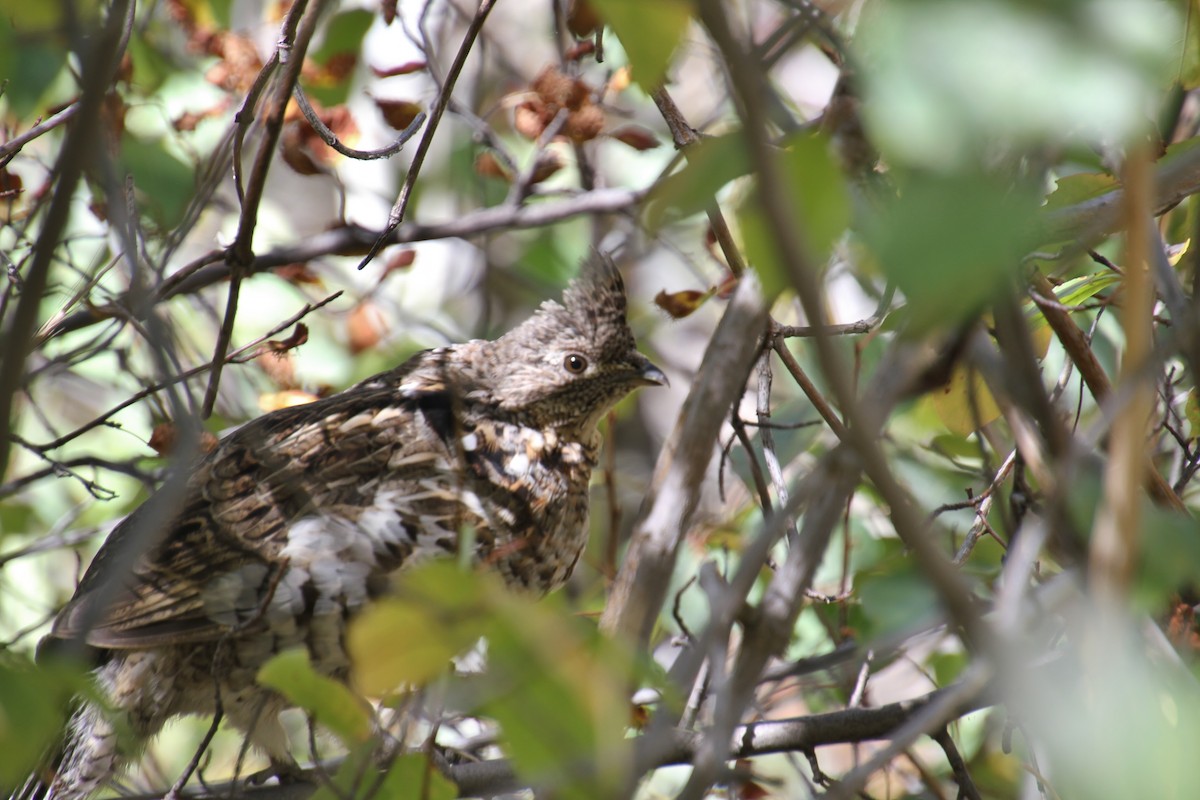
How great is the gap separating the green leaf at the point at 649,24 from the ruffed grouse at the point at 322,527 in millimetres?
1939

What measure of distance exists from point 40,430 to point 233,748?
83.6 inches

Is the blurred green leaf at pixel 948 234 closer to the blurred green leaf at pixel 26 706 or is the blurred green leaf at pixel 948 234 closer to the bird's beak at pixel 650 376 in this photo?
the blurred green leaf at pixel 26 706

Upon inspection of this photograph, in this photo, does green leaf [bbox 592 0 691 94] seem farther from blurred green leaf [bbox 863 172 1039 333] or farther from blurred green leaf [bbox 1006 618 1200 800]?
blurred green leaf [bbox 1006 618 1200 800]

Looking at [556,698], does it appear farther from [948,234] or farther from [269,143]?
[269,143]

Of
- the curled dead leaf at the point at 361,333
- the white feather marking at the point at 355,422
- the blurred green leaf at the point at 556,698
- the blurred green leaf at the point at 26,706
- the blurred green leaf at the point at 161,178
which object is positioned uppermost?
the curled dead leaf at the point at 361,333

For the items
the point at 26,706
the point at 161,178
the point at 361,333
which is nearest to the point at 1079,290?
the point at 26,706

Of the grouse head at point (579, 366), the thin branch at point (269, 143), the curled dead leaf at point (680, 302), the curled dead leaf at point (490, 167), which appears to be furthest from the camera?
the curled dead leaf at point (490, 167)

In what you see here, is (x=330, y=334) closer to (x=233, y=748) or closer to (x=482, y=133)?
(x=482, y=133)

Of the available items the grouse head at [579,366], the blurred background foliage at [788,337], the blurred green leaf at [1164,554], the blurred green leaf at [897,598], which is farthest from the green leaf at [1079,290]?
the grouse head at [579,366]

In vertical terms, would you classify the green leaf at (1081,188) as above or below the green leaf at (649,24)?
above

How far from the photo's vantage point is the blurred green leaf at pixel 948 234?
965 mm

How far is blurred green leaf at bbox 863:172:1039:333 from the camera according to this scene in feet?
3.17

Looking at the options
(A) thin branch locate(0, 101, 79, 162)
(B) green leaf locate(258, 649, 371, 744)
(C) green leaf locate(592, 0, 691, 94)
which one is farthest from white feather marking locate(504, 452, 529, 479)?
(C) green leaf locate(592, 0, 691, 94)

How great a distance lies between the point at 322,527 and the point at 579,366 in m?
1.10
